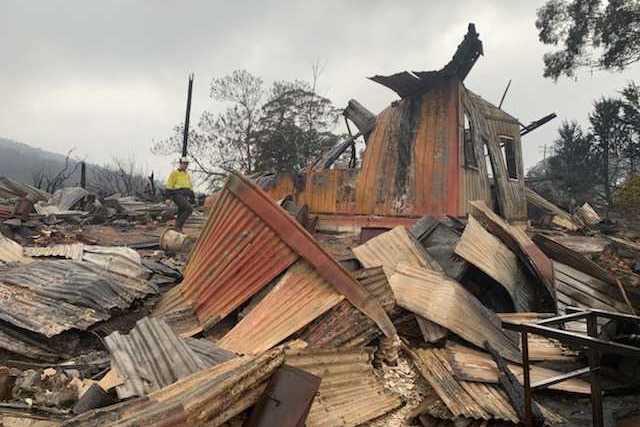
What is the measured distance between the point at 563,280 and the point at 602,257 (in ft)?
8.31

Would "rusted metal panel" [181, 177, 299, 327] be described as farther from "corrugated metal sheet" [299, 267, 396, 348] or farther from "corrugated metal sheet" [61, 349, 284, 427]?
"corrugated metal sheet" [61, 349, 284, 427]

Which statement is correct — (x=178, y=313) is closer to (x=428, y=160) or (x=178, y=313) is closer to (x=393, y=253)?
(x=393, y=253)

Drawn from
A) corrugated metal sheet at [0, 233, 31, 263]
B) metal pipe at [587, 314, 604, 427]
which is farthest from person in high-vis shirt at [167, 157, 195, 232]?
metal pipe at [587, 314, 604, 427]

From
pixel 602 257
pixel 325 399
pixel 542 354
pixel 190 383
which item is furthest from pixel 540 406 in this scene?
pixel 602 257

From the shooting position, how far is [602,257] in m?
7.56

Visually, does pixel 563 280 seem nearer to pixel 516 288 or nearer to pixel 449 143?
pixel 516 288

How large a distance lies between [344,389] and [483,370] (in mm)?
1280

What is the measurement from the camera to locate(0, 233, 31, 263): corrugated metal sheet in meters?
5.78

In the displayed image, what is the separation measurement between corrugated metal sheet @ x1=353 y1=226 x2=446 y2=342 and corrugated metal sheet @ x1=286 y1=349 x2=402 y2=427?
6.05 feet

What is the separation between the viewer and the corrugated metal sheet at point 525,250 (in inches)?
211

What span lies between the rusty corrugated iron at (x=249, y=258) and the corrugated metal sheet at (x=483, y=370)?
1.97ft

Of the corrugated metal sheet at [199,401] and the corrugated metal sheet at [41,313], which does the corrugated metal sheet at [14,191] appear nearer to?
the corrugated metal sheet at [41,313]

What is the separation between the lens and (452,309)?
414 cm

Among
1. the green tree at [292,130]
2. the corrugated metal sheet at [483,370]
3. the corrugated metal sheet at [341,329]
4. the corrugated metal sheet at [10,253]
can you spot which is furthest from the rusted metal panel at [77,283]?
the green tree at [292,130]
